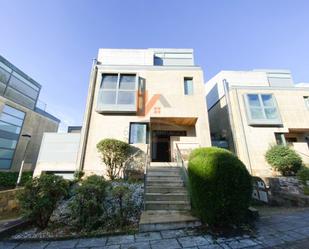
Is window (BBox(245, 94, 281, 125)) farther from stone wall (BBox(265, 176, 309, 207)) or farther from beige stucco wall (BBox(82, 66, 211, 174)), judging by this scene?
beige stucco wall (BBox(82, 66, 211, 174))

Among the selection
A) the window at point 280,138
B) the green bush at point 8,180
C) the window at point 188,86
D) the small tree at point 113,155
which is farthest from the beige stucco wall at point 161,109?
the green bush at point 8,180

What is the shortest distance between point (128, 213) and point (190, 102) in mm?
7558

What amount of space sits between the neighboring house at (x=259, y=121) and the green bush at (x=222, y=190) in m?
8.03

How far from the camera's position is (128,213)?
4.79 m

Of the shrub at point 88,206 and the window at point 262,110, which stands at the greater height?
the window at point 262,110

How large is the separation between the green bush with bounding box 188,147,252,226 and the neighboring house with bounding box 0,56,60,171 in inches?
577

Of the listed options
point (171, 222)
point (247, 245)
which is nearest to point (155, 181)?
point (171, 222)

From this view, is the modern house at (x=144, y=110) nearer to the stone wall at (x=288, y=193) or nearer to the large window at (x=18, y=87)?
the stone wall at (x=288, y=193)

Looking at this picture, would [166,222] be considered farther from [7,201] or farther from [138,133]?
[138,133]

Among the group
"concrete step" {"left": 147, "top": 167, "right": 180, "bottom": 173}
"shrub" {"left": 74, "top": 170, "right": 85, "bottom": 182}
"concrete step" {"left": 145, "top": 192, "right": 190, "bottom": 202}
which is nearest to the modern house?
"shrub" {"left": 74, "top": 170, "right": 85, "bottom": 182}

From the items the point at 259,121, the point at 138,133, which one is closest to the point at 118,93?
the point at 138,133

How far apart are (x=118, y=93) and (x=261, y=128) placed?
10165mm

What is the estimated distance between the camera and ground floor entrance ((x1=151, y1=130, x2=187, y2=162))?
37.8ft

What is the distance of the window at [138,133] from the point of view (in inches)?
383
